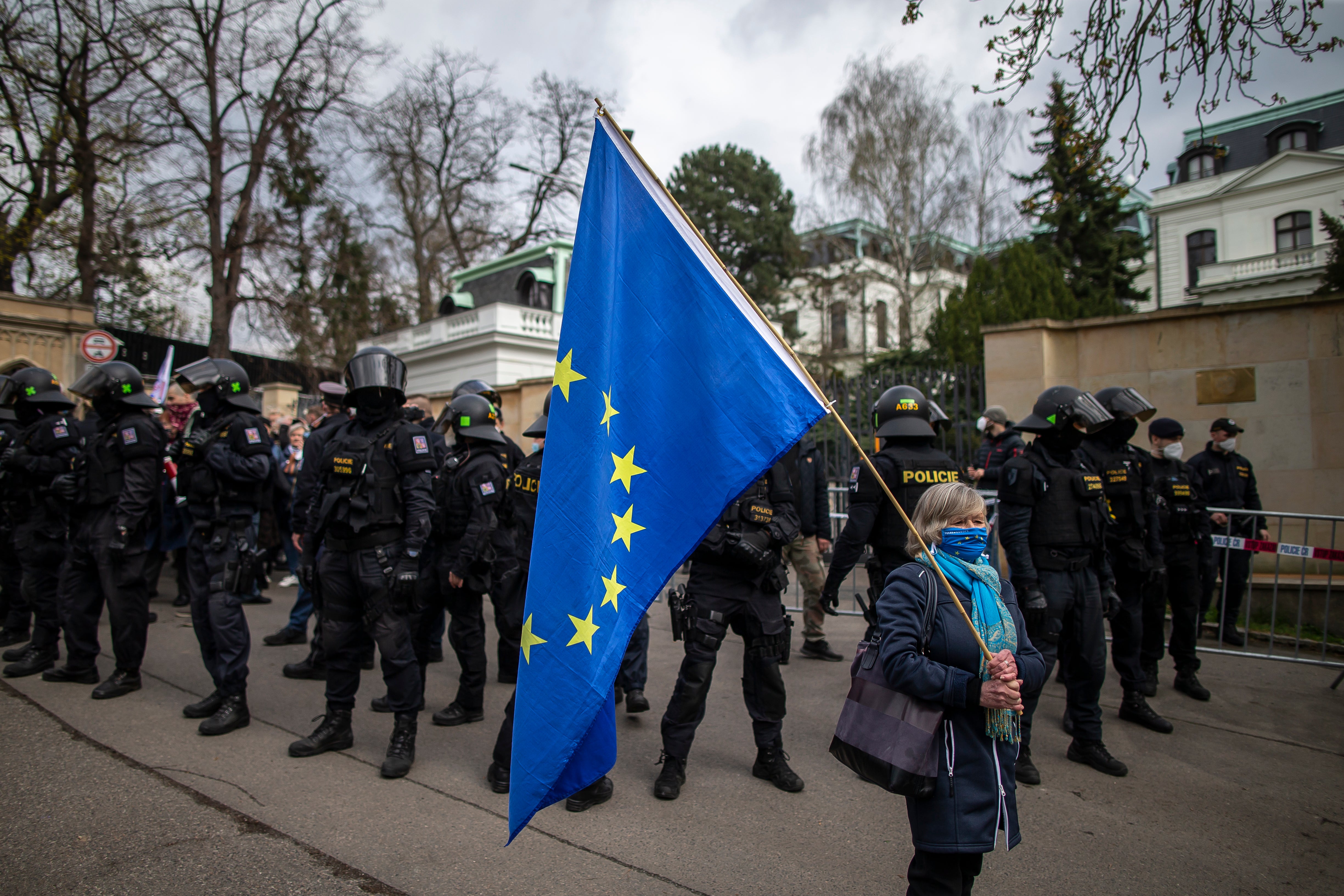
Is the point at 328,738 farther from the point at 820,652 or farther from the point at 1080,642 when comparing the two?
the point at 1080,642

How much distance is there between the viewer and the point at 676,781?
12.6ft

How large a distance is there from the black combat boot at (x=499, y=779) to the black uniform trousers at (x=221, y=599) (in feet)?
6.05

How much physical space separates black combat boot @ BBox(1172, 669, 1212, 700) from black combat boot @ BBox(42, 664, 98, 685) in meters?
7.81

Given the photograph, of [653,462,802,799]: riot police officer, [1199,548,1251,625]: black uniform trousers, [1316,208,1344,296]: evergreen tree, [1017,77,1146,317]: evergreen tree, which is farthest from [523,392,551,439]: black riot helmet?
[1017,77,1146,317]: evergreen tree

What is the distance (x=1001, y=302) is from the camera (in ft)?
56.1

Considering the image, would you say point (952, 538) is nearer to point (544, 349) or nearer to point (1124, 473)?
point (1124, 473)

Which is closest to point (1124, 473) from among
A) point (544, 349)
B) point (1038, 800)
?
point (1038, 800)

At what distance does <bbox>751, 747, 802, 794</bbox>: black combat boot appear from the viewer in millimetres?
3863

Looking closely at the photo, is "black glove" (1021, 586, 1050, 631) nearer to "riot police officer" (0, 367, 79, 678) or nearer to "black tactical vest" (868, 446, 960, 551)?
"black tactical vest" (868, 446, 960, 551)

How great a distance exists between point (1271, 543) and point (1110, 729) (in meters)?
2.66

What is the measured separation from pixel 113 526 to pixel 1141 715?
6.93 metres

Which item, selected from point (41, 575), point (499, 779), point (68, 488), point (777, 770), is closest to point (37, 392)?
point (68, 488)

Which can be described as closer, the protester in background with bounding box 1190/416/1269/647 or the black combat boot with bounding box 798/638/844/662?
the black combat boot with bounding box 798/638/844/662

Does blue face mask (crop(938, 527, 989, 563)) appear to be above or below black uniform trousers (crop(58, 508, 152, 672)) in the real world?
above
